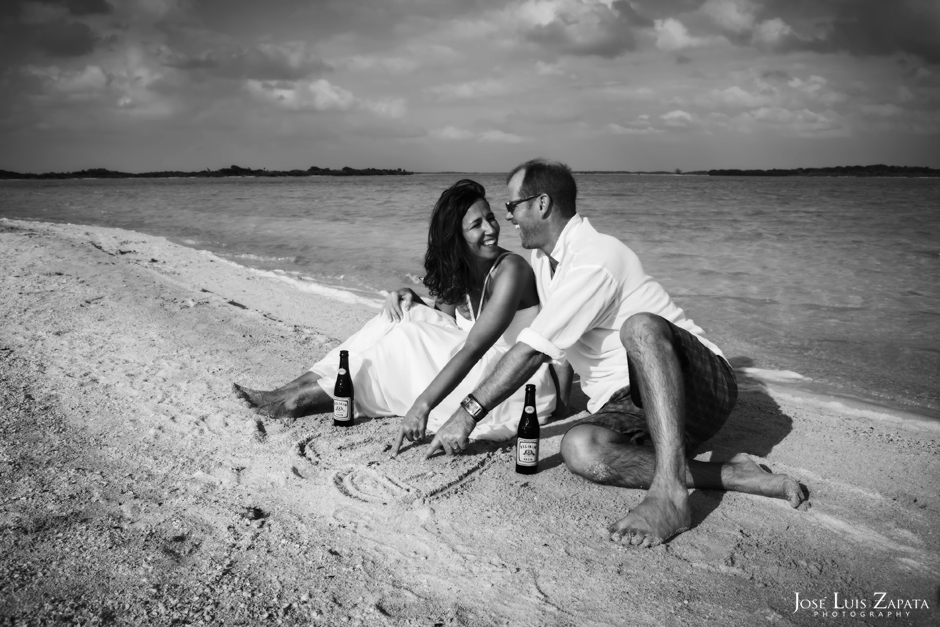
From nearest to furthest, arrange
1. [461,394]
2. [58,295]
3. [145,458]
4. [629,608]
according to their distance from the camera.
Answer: [629,608] < [145,458] < [461,394] < [58,295]

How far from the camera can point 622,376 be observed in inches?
153

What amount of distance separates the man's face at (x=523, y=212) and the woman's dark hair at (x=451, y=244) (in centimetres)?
37

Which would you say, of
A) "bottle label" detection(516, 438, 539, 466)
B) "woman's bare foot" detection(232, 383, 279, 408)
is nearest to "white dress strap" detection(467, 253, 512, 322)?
"bottle label" detection(516, 438, 539, 466)

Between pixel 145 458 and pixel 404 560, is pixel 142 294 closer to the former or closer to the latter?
pixel 145 458

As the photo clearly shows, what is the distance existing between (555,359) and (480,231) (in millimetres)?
1296

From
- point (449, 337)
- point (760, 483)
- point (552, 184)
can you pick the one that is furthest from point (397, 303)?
point (760, 483)

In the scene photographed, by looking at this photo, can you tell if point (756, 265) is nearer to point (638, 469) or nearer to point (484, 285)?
point (484, 285)

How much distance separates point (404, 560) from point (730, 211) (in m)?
26.0

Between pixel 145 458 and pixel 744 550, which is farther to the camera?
pixel 145 458

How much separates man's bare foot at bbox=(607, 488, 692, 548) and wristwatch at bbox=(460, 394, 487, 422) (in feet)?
3.04

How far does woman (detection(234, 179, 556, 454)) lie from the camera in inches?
165

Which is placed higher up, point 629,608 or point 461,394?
point 461,394

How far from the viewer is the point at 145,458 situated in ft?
12.7

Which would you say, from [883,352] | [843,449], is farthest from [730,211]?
Result: [843,449]
